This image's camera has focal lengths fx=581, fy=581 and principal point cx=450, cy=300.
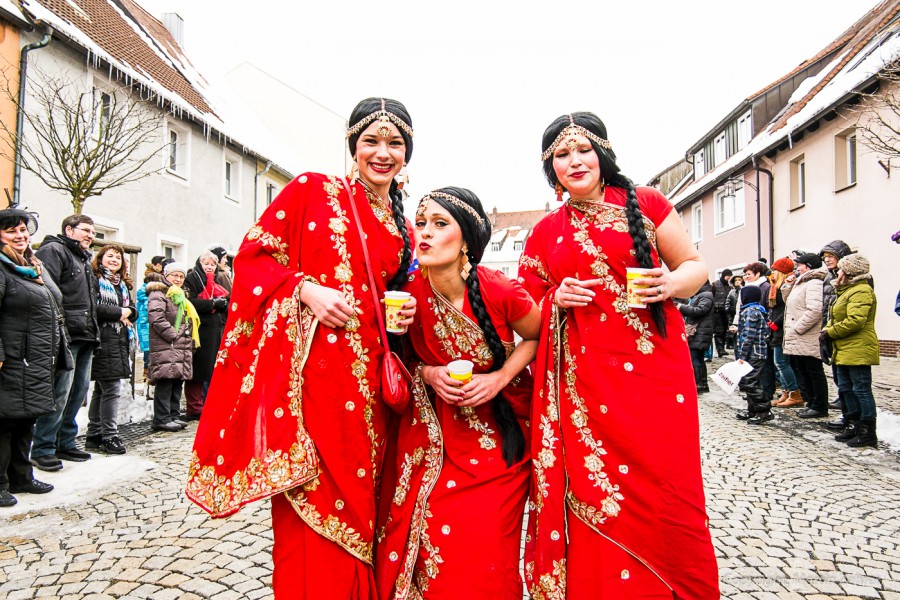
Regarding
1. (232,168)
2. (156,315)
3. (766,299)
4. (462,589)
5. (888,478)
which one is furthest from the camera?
(232,168)

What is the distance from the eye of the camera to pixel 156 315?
21.7ft

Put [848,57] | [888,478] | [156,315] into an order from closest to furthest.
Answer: [888,478] → [156,315] → [848,57]

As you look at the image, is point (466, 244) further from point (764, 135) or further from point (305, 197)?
point (764, 135)

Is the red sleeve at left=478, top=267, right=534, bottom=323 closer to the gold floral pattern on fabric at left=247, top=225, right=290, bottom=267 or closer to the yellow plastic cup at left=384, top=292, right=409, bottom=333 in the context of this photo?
the yellow plastic cup at left=384, top=292, right=409, bottom=333

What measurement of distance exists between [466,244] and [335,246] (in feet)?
1.70

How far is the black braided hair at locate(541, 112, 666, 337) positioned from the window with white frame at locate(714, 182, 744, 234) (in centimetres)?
1896

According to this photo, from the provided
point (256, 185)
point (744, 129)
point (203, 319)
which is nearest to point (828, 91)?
point (744, 129)

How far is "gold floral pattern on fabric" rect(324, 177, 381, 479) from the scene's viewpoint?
2.04 meters

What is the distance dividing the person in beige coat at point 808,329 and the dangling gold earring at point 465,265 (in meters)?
6.18

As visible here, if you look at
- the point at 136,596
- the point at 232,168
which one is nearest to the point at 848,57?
the point at 232,168

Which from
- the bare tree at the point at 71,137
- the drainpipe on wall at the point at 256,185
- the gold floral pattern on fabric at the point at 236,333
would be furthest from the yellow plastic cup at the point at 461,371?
the drainpipe on wall at the point at 256,185

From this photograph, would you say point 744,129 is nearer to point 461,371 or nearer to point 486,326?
point 486,326

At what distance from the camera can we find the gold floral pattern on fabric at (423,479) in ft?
6.53

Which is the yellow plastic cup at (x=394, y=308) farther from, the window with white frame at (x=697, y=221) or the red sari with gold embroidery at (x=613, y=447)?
the window with white frame at (x=697, y=221)
